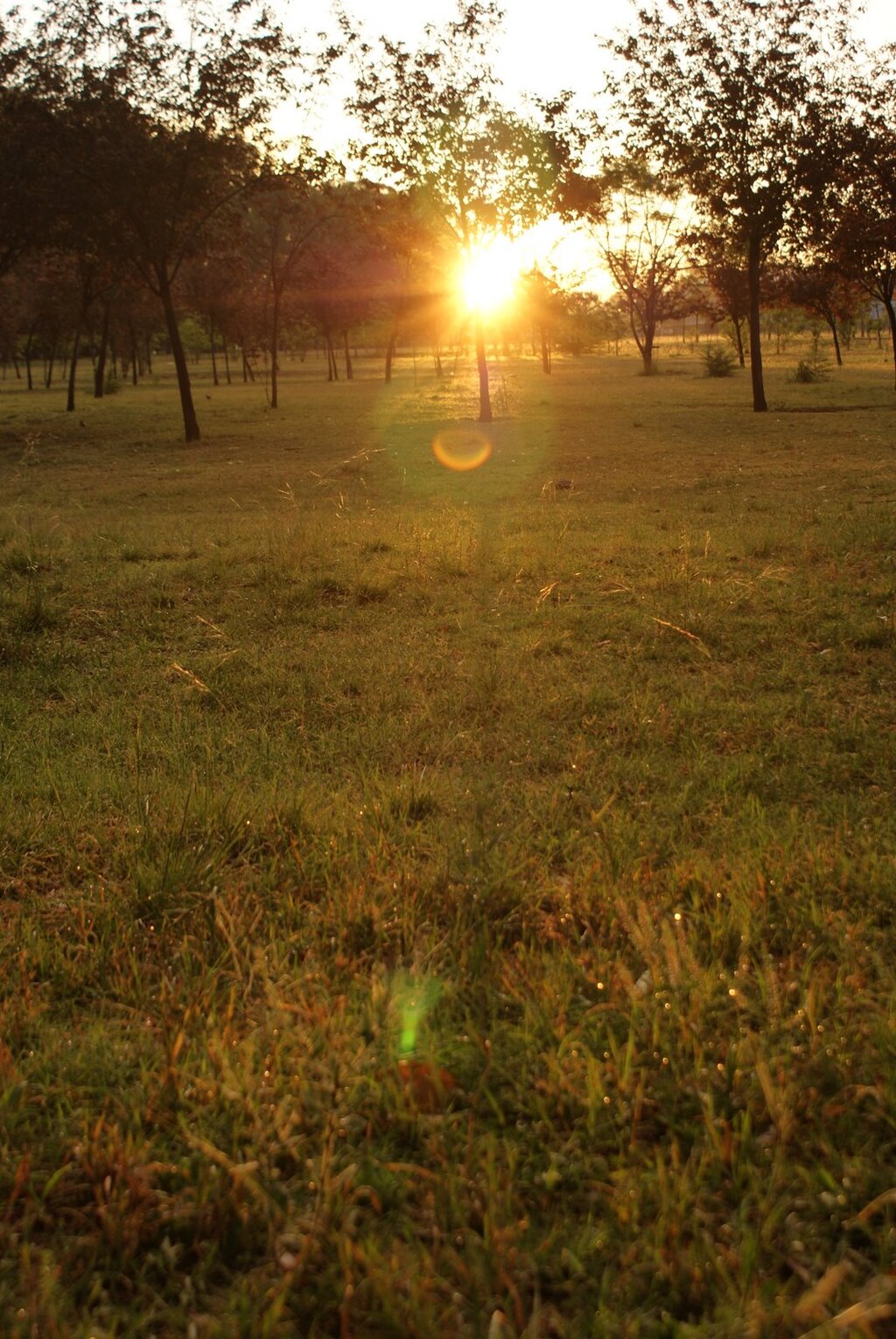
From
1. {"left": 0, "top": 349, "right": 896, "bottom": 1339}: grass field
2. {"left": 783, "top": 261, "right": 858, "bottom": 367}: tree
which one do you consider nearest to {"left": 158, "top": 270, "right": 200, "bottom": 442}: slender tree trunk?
{"left": 0, "top": 349, "right": 896, "bottom": 1339}: grass field

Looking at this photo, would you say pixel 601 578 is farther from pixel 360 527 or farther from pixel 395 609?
pixel 360 527

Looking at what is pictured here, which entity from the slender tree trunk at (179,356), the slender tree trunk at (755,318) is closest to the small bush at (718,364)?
the slender tree trunk at (755,318)

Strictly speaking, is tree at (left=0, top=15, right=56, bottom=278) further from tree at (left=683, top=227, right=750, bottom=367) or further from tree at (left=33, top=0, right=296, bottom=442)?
tree at (left=683, top=227, right=750, bottom=367)

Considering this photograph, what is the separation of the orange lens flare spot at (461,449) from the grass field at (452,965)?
11.2 m

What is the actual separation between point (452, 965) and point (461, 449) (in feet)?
61.1

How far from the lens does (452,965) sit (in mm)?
2529

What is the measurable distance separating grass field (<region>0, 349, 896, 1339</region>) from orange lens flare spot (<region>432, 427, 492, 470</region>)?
1124 cm

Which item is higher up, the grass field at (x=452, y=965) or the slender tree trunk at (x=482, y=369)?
the slender tree trunk at (x=482, y=369)

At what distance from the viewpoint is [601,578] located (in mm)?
7324

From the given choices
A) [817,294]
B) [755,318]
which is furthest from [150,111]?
[817,294]

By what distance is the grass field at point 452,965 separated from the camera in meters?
1.67

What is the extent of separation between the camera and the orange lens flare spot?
17.6 m

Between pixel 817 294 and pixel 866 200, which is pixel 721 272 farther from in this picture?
pixel 866 200

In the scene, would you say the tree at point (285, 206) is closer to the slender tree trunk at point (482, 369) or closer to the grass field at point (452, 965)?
the slender tree trunk at point (482, 369)
